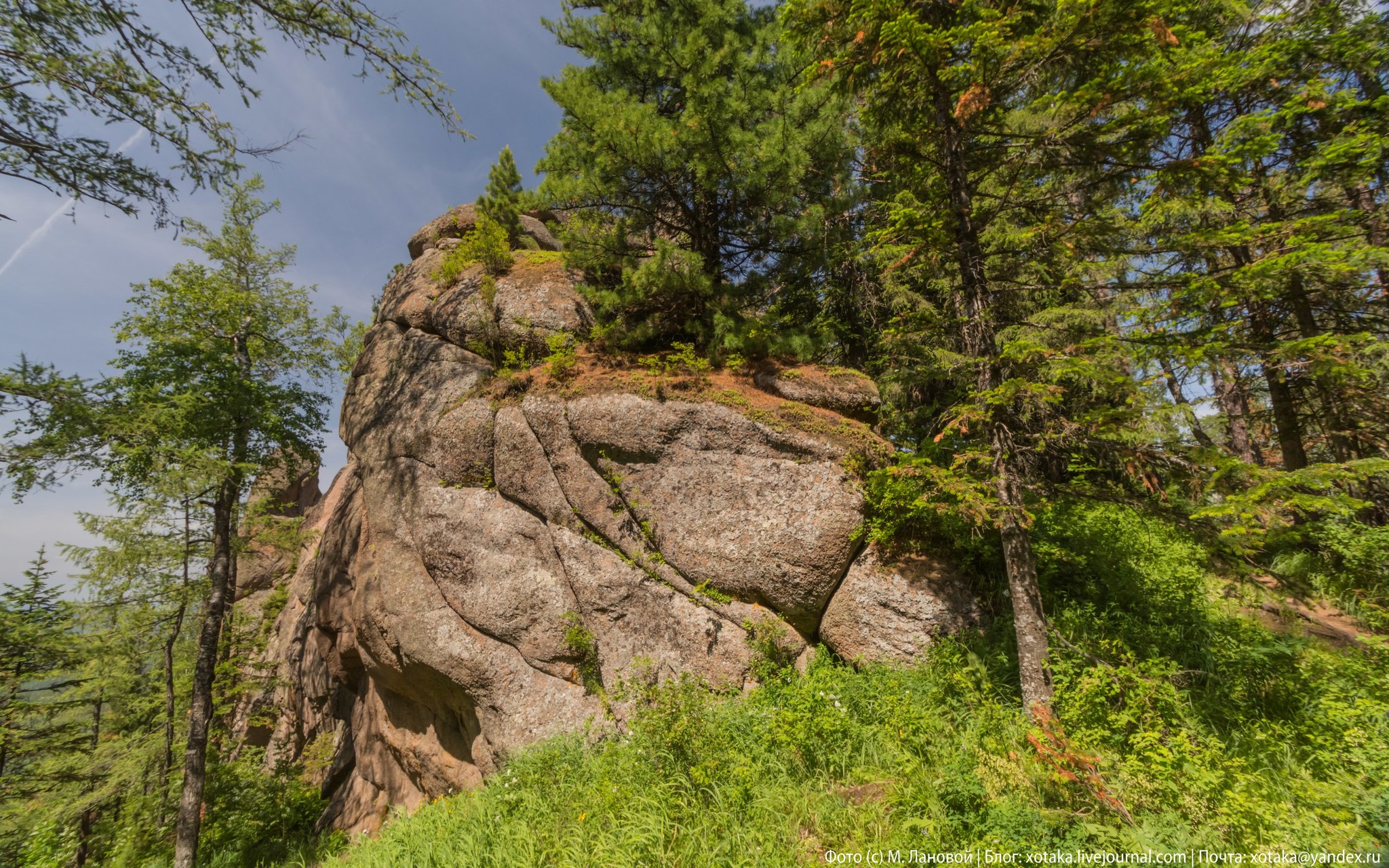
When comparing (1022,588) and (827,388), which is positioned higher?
(827,388)

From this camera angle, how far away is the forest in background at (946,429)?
4.86m

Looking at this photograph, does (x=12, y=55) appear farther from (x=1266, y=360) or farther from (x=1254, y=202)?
(x=1254, y=202)

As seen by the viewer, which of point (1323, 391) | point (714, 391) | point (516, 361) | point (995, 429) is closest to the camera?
point (995, 429)

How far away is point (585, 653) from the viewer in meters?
8.70

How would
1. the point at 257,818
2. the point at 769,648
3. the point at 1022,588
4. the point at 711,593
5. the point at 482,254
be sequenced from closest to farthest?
1. the point at 1022,588
2. the point at 769,648
3. the point at 711,593
4. the point at 257,818
5. the point at 482,254

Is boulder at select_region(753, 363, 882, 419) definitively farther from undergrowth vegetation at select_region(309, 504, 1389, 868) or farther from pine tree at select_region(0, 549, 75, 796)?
pine tree at select_region(0, 549, 75, 796)

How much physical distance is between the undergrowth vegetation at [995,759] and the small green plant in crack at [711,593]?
3.98 feet

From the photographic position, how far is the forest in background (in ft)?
15.9

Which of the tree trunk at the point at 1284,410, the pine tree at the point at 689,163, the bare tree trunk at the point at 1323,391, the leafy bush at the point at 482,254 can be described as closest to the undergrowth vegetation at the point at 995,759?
the tree trunk at the point at 1284,410

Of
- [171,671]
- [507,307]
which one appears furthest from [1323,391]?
[171,671]

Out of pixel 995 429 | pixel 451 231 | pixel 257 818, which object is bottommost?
pixel 257 818

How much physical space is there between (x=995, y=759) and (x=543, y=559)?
7686 millimetres

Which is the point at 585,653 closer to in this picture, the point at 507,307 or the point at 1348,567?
the point at 507,307

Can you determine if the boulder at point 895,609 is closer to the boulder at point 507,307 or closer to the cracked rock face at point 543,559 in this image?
the cracked rock face at point 543,559
